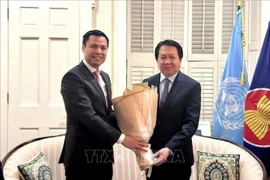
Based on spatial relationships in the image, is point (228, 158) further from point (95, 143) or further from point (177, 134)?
point (95, 143)

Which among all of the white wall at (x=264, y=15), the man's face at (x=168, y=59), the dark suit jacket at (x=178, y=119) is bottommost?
the dark suit jacket at (x=178, y=119)

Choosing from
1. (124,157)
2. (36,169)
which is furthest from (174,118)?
(124,157)

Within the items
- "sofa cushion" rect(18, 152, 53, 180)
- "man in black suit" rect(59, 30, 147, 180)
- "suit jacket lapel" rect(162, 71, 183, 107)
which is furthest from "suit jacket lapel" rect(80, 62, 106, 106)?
"sofa cushion" rect(18, 152, 53, 180)

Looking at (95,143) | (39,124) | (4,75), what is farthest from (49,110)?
(95,143)

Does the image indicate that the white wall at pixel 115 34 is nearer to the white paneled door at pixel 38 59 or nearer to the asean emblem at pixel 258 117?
the white paneled door at pixel 38 59

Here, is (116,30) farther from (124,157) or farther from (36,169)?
(36,169)

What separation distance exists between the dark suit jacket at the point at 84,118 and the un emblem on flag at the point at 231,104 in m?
1.65

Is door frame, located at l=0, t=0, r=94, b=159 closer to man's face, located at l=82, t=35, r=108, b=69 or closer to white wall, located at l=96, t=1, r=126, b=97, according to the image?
white wall, located at l=96, t=1, r=126, b=97

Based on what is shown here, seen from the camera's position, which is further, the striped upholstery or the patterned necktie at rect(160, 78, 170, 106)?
the striped upholstery

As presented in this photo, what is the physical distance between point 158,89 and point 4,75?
1.74 m

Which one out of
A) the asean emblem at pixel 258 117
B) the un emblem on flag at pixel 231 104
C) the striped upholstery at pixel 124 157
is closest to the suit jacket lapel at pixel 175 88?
the striped upholstery at pixel 124 157

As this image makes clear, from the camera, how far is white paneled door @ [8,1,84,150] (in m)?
3.34

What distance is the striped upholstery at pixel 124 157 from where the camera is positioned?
2627 mm

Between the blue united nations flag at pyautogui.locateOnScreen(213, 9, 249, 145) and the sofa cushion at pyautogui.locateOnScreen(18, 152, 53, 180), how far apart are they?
1633 millimetres
